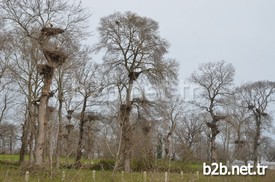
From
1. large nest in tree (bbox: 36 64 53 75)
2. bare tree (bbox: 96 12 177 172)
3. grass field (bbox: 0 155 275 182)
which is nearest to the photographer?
grass field (bbox: 0 155 275 182)

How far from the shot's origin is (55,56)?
60.1 feet

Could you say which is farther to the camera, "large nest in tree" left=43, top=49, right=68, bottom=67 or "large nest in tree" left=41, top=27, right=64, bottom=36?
"large nest in tree" left=41, top=27, right=64, bottom=36

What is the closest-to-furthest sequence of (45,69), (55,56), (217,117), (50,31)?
1. (55,56)
2. (45,69)
3. (50,31)
4. (217,117)

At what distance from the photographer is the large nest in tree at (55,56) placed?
18125mm

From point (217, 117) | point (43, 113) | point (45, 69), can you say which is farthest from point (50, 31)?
point (217, 117)

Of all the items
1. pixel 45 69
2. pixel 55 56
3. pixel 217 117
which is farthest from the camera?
pixel 217 117

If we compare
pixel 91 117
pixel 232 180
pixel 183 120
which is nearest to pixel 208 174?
pixel 232 180

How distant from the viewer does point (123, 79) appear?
34.0m

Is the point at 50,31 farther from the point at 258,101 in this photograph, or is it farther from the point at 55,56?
the point at 258,101

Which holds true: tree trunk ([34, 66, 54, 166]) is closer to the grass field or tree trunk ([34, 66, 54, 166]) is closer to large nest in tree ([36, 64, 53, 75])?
large nest in tree ([36, 64, 53, 75])

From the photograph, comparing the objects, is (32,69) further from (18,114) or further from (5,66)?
(18,114)

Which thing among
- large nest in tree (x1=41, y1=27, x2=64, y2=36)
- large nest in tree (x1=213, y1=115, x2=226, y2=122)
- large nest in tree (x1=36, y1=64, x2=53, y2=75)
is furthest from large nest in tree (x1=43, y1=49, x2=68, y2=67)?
large nest in tree (x1=213, y1=115, x2=226, y2=122)

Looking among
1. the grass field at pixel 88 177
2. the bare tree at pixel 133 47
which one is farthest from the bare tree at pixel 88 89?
the grass field at pixel 88 177

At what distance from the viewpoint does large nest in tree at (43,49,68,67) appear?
714 inches
